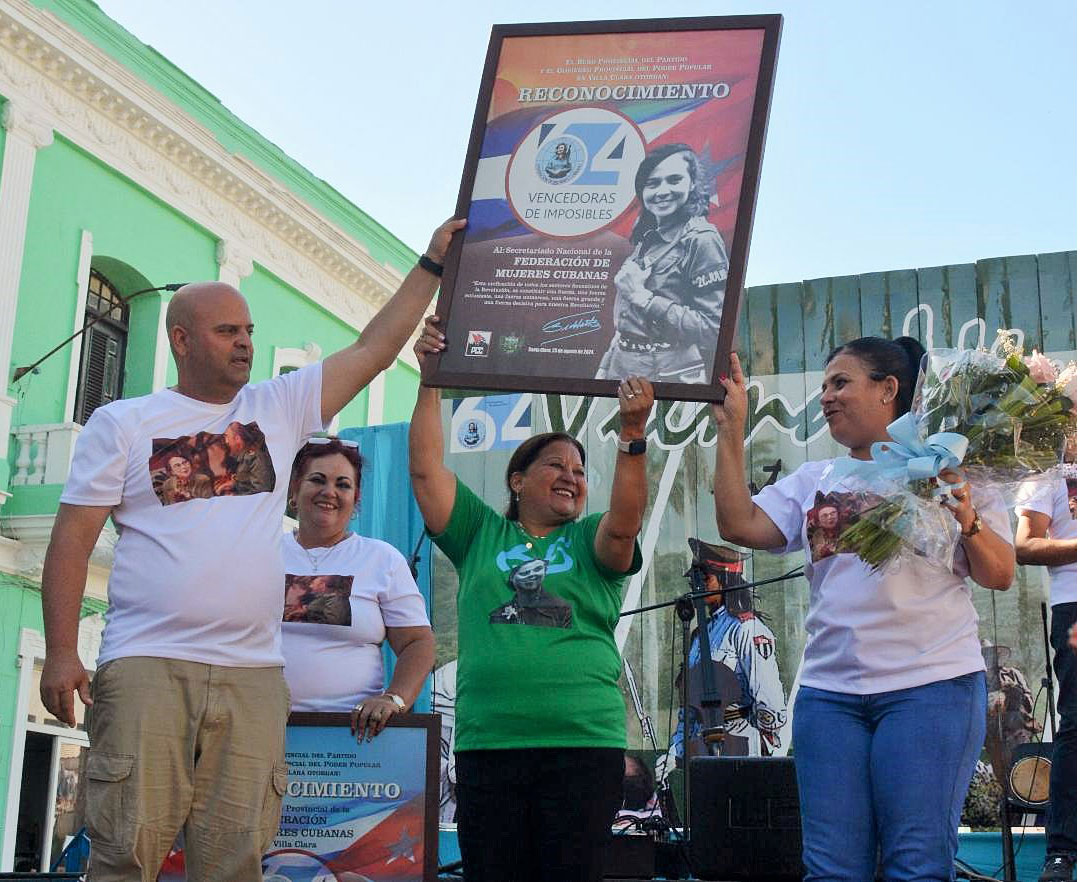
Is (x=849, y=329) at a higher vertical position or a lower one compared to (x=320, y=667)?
higher

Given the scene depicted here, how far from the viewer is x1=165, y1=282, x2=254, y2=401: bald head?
9.73 feet

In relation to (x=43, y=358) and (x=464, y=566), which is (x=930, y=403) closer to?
(x=464, y=566)

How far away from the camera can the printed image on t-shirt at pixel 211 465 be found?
9.32ft

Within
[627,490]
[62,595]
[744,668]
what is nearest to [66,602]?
[62,595]

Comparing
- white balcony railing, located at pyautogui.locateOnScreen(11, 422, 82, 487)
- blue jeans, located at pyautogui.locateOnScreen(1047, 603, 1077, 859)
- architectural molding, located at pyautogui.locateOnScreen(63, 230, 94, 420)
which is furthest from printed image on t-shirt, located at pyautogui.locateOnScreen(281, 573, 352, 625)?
architectural molding, located at pyautogui.locateOnScreen(63, 230, 94, 420)

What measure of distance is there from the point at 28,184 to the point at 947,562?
11988mm

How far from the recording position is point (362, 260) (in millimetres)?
17656

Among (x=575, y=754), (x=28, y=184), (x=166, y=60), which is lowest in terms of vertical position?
(x=575, y=754)

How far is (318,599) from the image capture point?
3.73 m

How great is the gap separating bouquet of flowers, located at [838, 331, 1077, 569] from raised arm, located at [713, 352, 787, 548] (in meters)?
0.30

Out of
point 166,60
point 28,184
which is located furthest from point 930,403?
point 166,60

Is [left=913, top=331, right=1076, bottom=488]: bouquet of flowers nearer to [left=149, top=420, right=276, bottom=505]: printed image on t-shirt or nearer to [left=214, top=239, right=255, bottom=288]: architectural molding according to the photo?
[left=149, top=420, right=276, bottom=505]: printed image on t-shirt

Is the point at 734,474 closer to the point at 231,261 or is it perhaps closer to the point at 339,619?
the point at 339,619

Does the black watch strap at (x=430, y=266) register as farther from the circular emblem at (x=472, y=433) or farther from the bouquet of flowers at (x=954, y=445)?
the circular emblem at (x=472, y=433)
